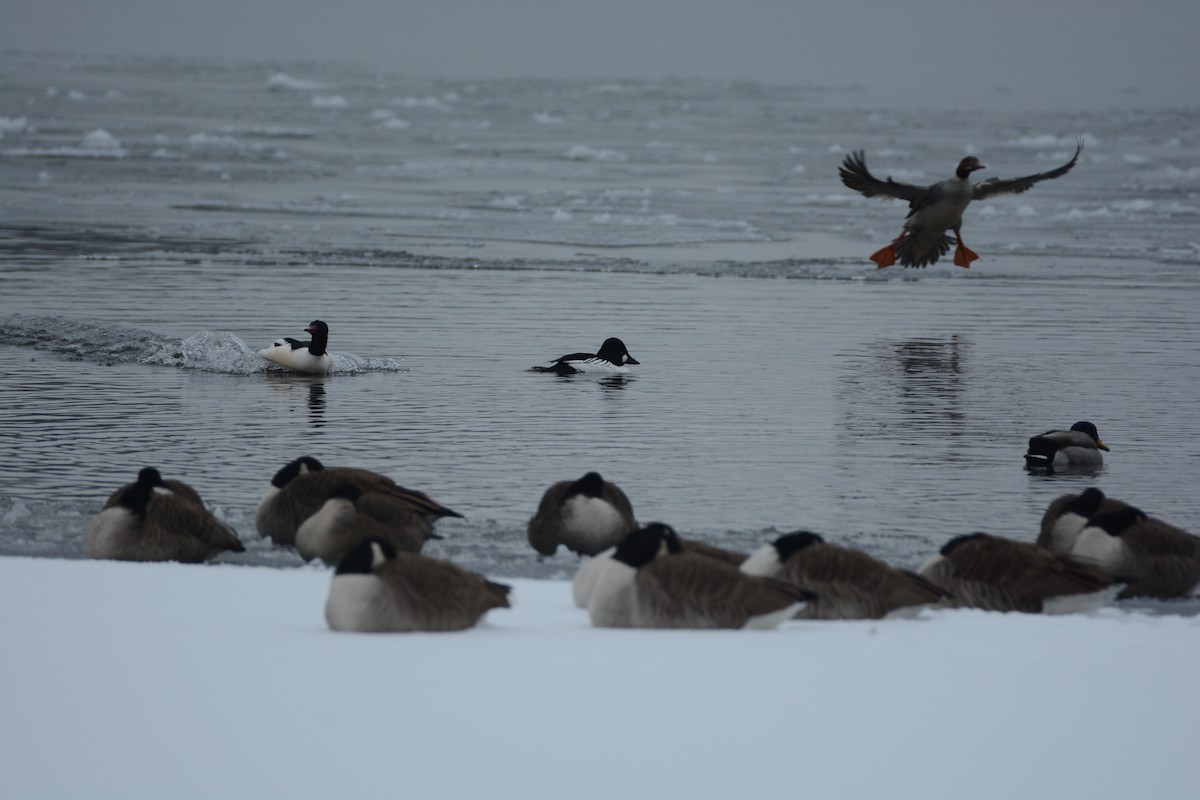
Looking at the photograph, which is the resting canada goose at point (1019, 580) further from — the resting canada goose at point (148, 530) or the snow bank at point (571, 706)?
the resting canada goose at point (148, 530)

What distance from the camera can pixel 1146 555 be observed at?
8.14m

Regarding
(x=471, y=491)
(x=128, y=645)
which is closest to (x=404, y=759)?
(x=128, y=645)

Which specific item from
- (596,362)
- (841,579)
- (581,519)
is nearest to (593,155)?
(596,362)

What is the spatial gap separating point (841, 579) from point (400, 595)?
6.12 feet

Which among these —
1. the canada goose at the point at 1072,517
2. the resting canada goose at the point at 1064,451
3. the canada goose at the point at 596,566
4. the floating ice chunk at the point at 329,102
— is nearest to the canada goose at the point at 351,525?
the canada goose at the point at 596,566

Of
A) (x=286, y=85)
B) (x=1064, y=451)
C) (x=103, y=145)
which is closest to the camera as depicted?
(x=1064, y=451)

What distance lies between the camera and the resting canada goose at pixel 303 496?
8.73 m

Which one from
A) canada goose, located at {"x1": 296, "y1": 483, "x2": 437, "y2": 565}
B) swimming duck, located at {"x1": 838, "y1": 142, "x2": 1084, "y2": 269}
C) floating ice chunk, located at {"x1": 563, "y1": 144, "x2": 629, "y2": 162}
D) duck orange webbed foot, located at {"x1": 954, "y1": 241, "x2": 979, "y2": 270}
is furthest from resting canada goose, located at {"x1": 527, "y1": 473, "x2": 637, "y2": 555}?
floating ice chunk, located at {"x1": 563, "y1": 144, "x2": 629, "y2": 162}

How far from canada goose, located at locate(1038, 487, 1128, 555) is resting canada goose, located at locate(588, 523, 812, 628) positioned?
2403mm

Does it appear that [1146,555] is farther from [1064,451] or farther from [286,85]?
[286,85]

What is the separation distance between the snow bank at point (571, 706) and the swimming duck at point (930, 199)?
12.9 metres

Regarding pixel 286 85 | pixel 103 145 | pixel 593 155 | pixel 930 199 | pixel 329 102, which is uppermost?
pixel 286 85

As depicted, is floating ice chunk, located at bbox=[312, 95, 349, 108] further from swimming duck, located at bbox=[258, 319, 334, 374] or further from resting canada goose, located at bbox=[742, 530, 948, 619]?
resting canada goose, located at bbox=[742, 530, 948, 619]

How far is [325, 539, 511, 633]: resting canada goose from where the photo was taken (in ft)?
21.9
